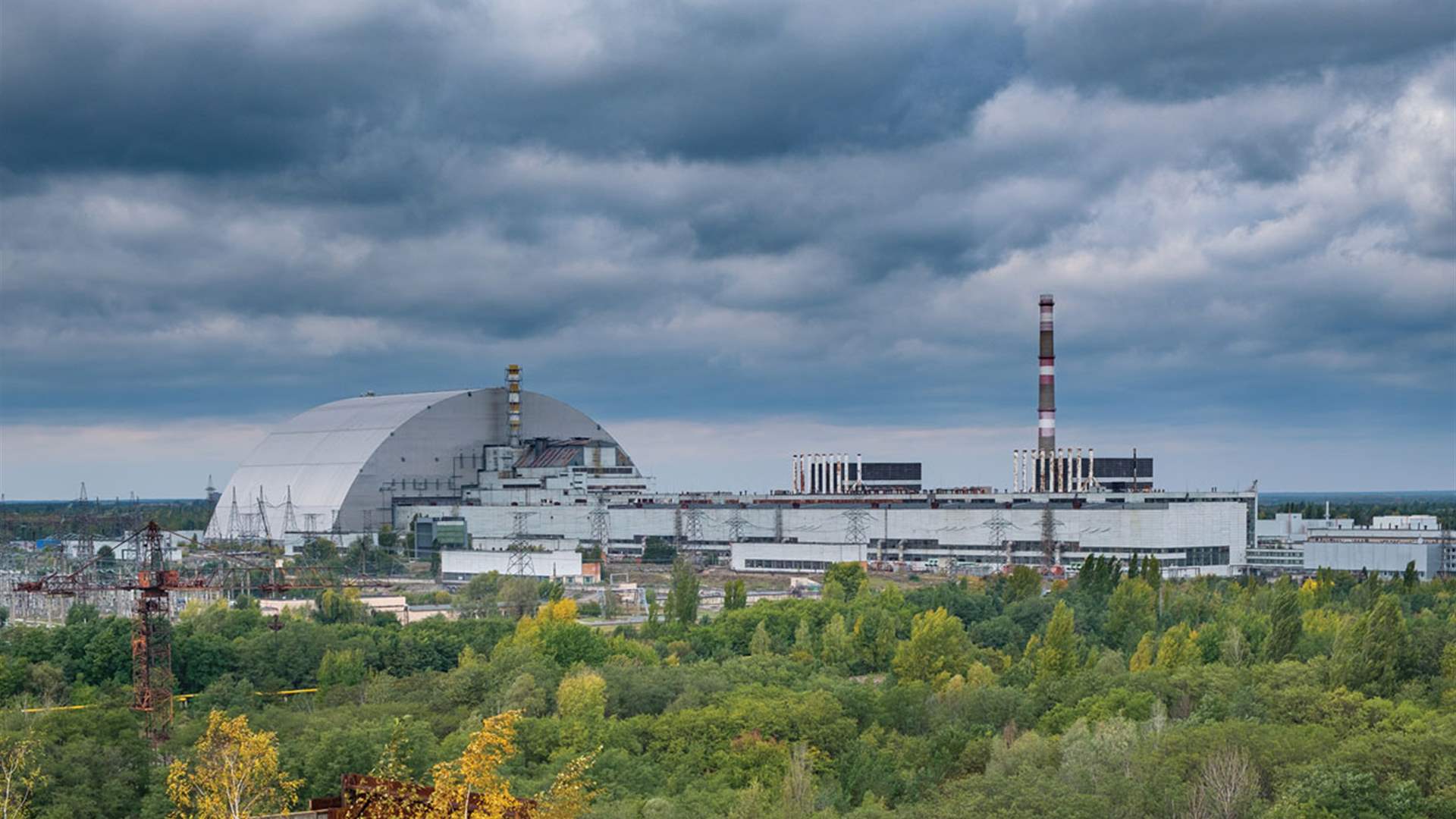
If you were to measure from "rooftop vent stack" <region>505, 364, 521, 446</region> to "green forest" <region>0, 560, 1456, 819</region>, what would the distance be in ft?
120

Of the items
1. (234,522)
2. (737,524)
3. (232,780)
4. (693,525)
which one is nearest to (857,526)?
Answer: (737,524)

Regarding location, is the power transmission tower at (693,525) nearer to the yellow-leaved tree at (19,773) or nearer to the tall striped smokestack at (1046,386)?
the tall striped smokestack at (1046,386)

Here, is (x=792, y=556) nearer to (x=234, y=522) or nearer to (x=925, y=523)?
(x=925, y=523)

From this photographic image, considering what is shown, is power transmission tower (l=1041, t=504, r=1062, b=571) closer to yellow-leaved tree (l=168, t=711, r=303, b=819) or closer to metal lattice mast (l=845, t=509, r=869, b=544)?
metal lattice mast (l=845, t=509, r=869, b=544)

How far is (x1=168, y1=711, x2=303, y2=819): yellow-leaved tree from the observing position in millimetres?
14789

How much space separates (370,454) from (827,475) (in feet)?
68.6

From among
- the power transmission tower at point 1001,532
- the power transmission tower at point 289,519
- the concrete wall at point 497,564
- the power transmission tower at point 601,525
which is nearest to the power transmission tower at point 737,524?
the power transmission tower at point 601,525

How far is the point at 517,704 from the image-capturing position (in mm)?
27531

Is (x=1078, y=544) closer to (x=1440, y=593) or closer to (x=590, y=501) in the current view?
(x=1440, y=593)

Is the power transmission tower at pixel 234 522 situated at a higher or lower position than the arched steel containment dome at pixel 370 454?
lower

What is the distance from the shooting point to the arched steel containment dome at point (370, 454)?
75.8 m

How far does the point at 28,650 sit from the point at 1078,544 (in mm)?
38065

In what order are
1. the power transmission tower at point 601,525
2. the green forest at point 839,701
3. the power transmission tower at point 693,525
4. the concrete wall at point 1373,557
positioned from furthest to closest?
the power transmission tower at point 601,525, the power transmission tower at point 693,525, the concrete wall at point 1373,557, the green forest at point 839,701

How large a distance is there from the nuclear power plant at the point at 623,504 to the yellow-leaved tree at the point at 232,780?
39258 mm
